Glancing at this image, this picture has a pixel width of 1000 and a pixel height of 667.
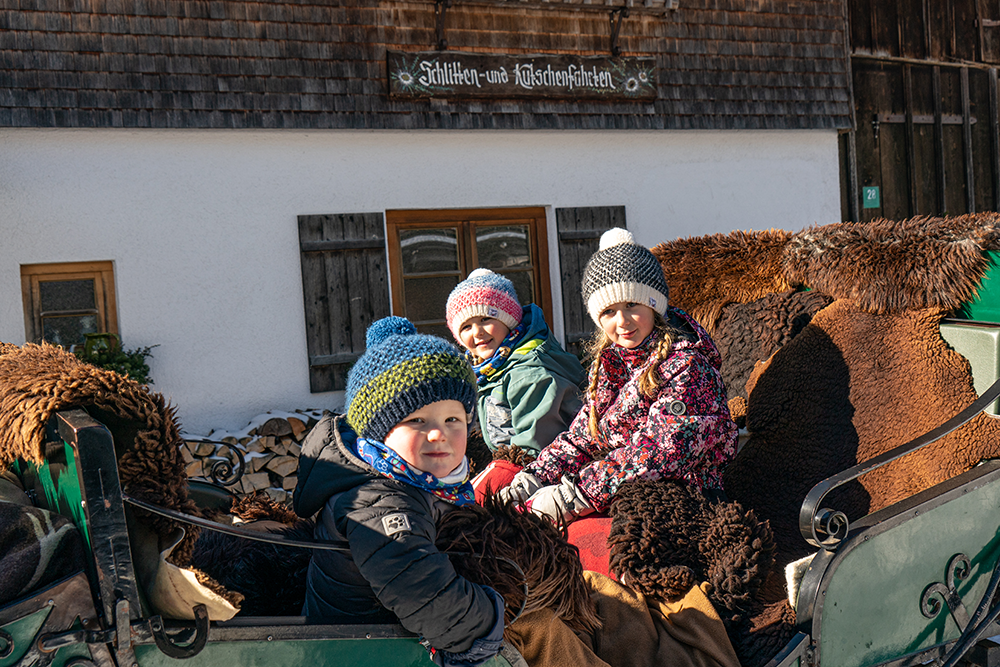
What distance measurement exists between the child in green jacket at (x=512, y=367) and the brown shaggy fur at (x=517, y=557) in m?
1.22

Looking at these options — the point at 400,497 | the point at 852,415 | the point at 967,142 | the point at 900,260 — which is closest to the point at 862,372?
the point at 852,415

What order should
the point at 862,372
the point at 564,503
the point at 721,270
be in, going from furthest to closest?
the point at 721,270 → the point at 862,372 → the point at 564,503

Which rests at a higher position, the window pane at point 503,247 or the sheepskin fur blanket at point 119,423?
the window pane at point 503,247

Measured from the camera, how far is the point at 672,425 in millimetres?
2449

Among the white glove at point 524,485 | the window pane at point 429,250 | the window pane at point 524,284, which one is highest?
the window pane at point 429,250

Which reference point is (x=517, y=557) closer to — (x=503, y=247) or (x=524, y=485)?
(x=524, y=485)

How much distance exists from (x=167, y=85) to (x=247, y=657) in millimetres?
5912

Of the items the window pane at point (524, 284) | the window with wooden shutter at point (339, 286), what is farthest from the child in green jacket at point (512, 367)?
the window pane at point (524, 284)

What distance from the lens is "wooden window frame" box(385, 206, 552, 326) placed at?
292 inches

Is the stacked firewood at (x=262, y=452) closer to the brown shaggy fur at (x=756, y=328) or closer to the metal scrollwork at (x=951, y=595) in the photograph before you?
the brown shaggy fur at (x=756, y=328)

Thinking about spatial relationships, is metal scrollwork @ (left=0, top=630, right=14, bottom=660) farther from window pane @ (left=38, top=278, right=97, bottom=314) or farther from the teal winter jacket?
window pane @ (left=38, top=278, right=97, bottom=314)

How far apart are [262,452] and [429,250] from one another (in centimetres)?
232

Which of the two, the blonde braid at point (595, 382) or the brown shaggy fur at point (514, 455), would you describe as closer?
the blonde braid at point (595, 382)

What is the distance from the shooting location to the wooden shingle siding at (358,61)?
20.7 feet
